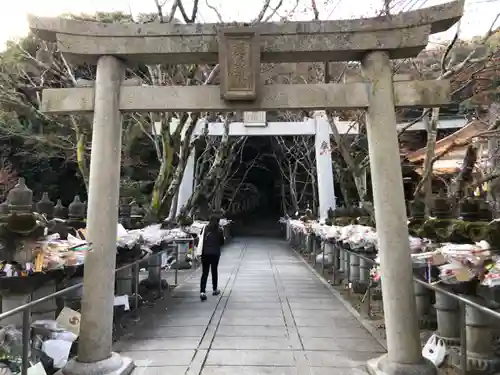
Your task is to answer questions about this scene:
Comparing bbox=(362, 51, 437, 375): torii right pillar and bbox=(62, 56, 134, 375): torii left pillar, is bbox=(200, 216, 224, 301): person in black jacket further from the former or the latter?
bbox=(362, 51, 437, 375): torii right pillar

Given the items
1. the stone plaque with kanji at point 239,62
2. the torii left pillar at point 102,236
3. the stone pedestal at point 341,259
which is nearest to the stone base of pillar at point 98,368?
the torii left pillar at point 102,236

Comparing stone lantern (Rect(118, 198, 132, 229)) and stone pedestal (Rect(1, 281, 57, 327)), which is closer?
stone pedestal (Rect(1, 281, 57, 327))

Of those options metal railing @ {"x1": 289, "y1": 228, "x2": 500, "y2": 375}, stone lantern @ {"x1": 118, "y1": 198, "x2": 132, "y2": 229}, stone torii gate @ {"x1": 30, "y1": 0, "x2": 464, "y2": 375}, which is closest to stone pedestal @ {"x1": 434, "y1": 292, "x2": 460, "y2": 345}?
metal railing @ {"x1": 289, "y1": 228, "x2": 500, "y2": 375}

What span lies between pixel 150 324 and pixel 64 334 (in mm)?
2401

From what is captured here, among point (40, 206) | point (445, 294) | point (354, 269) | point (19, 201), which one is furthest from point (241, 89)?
point (354, 269)

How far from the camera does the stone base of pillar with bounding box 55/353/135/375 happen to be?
15.4ft

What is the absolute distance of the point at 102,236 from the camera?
5082mm

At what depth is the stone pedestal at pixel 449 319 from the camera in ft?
17.7

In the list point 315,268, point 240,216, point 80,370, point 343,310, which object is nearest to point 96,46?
point 80,370

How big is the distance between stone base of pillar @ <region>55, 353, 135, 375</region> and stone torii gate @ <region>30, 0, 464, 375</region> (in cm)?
9

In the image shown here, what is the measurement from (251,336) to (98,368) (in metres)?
2.40

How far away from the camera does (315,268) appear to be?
50.3 feet

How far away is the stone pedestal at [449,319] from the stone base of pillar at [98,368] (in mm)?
3750

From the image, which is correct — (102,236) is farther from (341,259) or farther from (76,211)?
(341,259)
